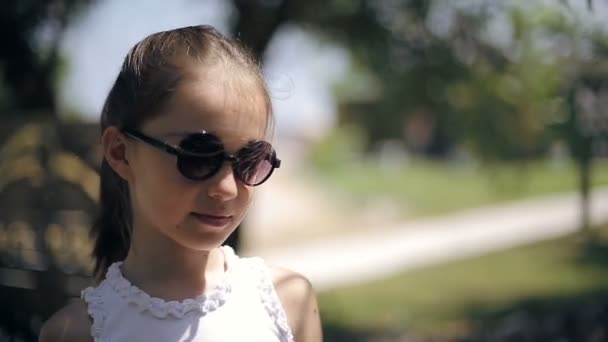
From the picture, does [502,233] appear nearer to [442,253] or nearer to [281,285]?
[442,253]

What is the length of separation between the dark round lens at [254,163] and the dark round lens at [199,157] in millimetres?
44

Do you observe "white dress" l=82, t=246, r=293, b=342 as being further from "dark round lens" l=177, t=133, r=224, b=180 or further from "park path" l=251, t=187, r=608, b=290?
"park path" l=251, t=187, r=608, b=290

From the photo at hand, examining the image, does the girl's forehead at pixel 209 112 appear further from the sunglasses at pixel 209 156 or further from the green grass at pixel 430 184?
the green grass at pixel 430 184

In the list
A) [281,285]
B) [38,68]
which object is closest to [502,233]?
[38,68]

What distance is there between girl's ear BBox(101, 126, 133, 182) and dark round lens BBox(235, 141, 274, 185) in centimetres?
22

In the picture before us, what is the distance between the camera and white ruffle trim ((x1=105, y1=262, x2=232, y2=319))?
4.61 feet

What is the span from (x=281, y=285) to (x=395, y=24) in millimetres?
3291

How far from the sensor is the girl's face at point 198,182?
1370 millimetres

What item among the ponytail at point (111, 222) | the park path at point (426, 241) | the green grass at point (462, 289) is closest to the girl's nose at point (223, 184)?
the ponytail at point (111, 222)

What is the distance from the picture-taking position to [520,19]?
459cm

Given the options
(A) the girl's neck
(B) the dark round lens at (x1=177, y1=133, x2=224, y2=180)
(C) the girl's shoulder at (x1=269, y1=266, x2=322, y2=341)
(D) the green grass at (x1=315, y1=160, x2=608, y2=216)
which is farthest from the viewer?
(D) the green grass at (x1=315, y1=160, x2=608, y2=216)

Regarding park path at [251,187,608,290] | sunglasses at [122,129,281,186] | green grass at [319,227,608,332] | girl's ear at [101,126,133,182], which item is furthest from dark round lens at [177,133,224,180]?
park path at [251,187,608,290]

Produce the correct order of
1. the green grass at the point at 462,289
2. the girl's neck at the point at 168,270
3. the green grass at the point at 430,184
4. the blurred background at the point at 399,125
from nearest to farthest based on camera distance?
1. the girl's neck at the point at 168,270
2. the blurred background at the point at 399,125
3. the green grass at the point at 462,289
4. the green grass at the point at 430,184

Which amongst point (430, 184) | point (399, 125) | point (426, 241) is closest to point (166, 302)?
point (399, 125)
